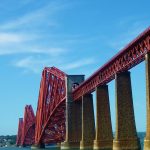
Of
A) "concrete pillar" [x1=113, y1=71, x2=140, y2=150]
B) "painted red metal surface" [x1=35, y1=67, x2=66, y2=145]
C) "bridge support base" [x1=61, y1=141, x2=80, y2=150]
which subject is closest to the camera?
"concrete pillar" [x1=113, y1=71, x2=140, y2=150]

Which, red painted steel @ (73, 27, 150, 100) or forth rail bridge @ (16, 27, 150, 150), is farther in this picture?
forth rail bridge @ (16, 27, 150, 150)

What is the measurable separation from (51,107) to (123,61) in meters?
65.5

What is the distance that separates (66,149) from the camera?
4734 inches

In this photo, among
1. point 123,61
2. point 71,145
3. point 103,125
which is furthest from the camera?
point 71,145

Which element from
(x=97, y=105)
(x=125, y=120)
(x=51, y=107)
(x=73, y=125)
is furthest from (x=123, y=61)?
(x=51, y=107)

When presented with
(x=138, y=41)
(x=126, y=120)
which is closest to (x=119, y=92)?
(x=126, y=120)

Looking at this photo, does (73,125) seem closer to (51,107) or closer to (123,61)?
(51,107)

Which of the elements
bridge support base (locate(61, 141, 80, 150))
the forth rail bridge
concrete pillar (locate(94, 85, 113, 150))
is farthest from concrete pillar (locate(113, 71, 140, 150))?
bridge support base (locate(61, 141, 80, 150))

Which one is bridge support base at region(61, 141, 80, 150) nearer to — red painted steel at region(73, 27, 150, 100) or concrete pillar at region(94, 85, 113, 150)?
red painted steel at region(73, 27, 150, 100)

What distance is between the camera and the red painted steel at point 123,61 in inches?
2746

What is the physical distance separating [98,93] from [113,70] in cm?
1081

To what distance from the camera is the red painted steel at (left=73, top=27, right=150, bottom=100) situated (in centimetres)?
6975

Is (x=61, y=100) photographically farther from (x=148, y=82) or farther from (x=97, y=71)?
(x=148, y=82)

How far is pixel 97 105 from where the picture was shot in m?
92.9
